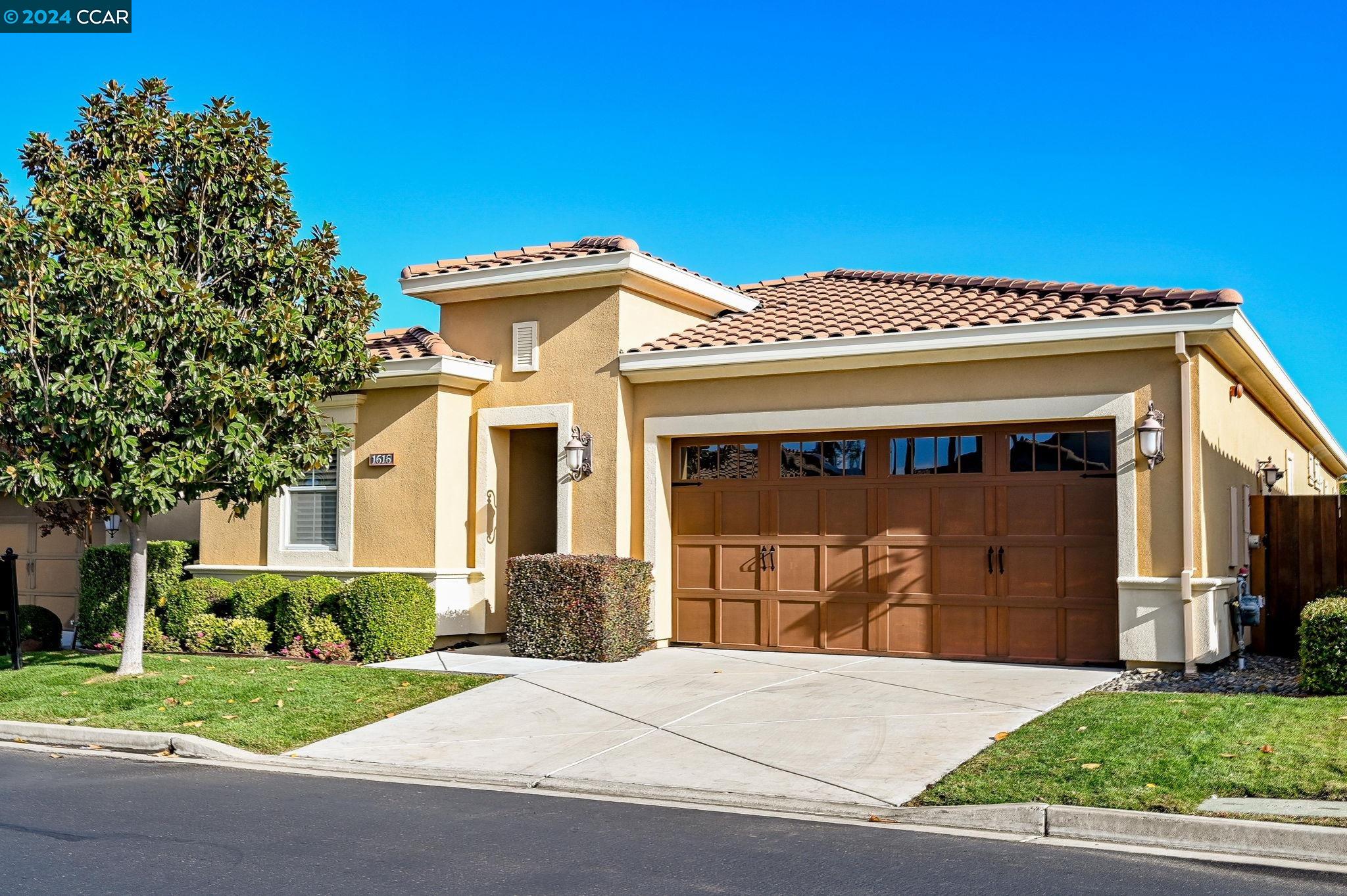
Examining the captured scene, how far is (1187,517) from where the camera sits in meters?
12.0

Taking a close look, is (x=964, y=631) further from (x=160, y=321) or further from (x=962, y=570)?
(x=160, y=321)

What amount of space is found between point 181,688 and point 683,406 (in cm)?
625

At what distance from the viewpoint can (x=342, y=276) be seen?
44.1 ft

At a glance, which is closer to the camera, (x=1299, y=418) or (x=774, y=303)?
(x=774, y=303)

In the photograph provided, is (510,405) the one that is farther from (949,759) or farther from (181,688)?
(949,759)

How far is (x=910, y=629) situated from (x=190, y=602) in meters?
8.86

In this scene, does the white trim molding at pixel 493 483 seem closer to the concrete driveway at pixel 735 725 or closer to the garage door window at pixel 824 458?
the concrete driveway at pixel 735 725

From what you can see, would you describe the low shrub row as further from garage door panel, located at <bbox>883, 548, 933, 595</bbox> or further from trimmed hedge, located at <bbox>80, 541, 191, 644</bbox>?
garage door panel, located at <bbox>883, 548, 933, 595</bbox>

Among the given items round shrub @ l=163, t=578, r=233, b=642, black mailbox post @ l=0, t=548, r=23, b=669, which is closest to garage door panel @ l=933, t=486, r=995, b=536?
round shrub @ l=163, t=578, r=233, b=642

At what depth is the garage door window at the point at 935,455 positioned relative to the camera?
13.4 m

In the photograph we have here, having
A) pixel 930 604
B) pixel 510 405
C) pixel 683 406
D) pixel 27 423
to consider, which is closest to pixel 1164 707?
pixel 930 604

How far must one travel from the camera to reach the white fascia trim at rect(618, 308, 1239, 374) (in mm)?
12016

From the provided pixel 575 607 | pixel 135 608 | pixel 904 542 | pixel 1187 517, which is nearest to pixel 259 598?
pixel 135 608

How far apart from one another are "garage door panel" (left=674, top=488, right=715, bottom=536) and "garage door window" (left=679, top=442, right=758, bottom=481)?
0.20 metres
